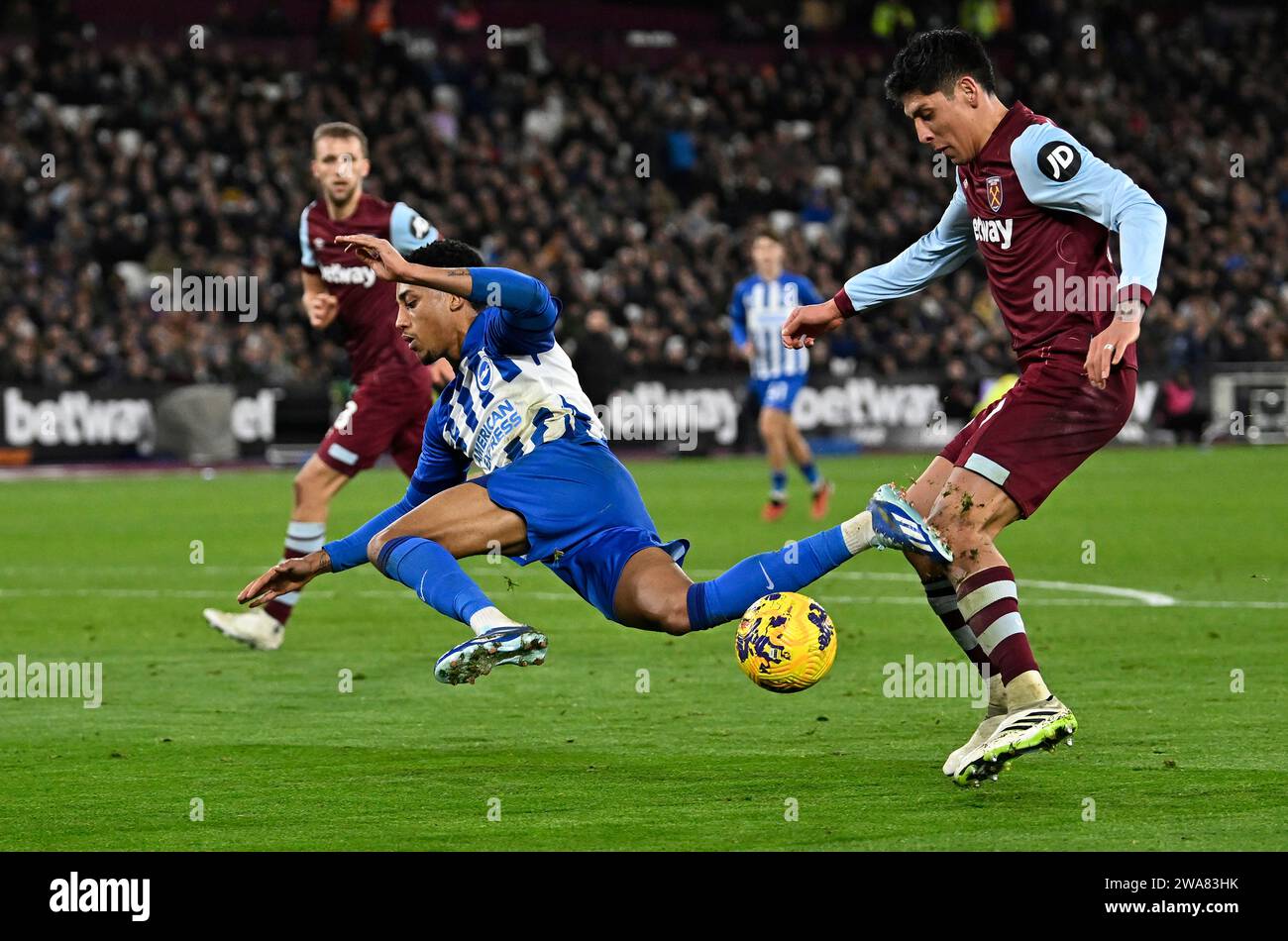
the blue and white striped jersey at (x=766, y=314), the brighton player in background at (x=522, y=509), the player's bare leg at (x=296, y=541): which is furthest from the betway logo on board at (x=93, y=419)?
the brighton player in background at (x=522, y=509)

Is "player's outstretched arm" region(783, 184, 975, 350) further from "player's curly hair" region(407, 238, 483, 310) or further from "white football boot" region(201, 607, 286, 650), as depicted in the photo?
"white football boot" region(201, 607, 286, 650)

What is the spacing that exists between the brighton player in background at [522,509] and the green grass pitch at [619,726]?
Answer: 607mm

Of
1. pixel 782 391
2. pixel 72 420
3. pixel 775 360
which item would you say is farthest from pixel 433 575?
pixel 72 420

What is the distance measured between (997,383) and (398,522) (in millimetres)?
22492

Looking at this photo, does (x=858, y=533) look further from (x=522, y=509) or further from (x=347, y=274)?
(x=347, y=274)

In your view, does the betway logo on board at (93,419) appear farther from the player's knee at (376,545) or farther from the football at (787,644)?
the football at (787,644)

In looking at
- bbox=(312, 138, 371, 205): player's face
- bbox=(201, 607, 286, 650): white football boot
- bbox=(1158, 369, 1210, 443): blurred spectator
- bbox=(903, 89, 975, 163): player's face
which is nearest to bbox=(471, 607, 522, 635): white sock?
bbox=(903, 89, 975, 163): player's face

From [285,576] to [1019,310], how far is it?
2750 millimetres

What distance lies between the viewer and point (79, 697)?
8523mm

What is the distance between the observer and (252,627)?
1012cm

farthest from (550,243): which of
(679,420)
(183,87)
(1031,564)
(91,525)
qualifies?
(1031,564)

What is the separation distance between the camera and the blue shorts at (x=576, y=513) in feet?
23.0

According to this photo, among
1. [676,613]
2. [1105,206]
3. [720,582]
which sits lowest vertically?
[676,613]

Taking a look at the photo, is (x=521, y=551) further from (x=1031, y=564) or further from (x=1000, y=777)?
(x=1031, y=564)
